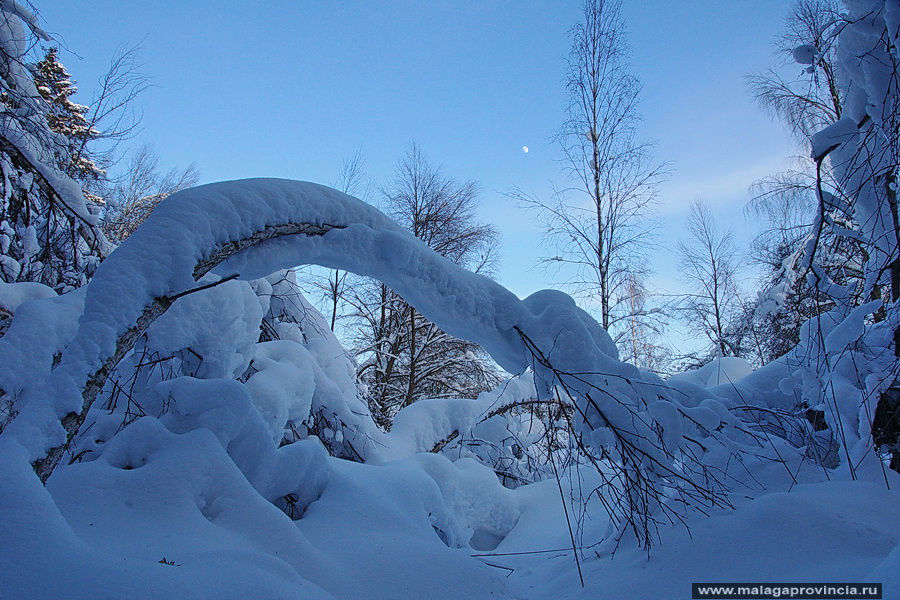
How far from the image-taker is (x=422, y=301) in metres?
2.79

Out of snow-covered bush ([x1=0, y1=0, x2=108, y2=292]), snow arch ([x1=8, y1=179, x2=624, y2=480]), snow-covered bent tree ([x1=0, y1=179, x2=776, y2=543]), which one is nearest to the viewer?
snow arch ([x1=8, y1=179, x2=624, y2=480])

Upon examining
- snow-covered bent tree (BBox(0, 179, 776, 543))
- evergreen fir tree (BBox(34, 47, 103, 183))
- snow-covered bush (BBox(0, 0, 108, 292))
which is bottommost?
snow-covered bent tree (BBox(0, 179, 776, 543))

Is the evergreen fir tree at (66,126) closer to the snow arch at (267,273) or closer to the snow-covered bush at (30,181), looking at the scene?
the snow-covered bush at (30,181)

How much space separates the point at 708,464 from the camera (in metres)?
3.15

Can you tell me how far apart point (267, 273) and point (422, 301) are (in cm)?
91

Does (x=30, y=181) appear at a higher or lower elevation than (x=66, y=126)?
lower

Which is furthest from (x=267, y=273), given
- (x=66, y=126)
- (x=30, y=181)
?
(x=66, y=126)

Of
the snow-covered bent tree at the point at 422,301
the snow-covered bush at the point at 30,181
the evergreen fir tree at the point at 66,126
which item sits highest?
the evergreen fir tree at the point at 66,126

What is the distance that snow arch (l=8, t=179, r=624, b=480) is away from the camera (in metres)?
1.80

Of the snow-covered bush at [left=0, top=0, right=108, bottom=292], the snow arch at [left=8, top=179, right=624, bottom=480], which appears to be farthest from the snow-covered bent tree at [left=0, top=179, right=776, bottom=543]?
the snow-covered bush at [left=0, top=0, right=108, bottom=292]

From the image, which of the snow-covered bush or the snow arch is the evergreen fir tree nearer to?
the snow-covered bush

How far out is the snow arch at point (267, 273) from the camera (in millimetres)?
1801

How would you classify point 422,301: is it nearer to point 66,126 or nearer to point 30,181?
point 30,181

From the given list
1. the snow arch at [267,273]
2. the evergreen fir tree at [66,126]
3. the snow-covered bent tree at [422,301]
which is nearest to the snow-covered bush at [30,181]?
the evergreen fir tree at [66,126]
